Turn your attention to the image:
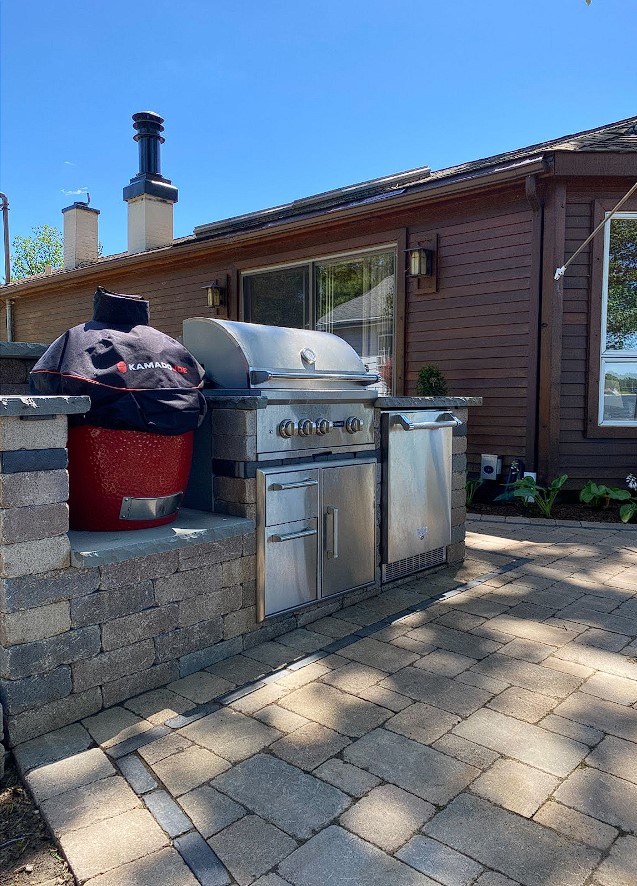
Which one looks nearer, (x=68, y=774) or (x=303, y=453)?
(x=68, y=774)

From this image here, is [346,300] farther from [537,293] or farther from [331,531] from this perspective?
[331,531]

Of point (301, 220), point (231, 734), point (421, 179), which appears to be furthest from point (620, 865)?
point (421, 179)

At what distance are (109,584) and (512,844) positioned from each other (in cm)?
143

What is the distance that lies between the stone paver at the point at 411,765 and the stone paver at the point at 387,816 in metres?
0.04

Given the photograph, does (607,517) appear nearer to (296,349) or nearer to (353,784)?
(296,349)

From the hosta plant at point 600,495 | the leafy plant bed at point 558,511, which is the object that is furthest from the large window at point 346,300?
the hosta plant at point 600,495

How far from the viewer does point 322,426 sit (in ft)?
9.70

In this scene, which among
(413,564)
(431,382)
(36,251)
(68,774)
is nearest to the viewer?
(68,774)

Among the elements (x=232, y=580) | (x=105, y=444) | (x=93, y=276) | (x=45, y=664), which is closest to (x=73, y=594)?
(x=45, y=664)

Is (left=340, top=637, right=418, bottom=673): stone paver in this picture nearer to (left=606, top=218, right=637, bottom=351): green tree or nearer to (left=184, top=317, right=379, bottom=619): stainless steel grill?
(left=184, top=317, right=379, bottom=619): stainless steel grill

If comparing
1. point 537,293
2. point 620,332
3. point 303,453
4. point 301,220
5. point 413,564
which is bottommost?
point 413,564

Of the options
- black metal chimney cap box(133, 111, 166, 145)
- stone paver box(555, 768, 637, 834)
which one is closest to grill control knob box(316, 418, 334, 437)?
stone paver box(555, 768, 637, 834)

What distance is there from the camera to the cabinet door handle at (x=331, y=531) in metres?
2.98

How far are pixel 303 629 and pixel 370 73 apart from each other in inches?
494
